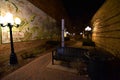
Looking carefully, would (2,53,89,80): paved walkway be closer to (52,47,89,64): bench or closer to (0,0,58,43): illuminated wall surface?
(52,47,89,64): bench

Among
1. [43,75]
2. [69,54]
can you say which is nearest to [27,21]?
[69,54]

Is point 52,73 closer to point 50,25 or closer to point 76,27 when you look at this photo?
point 50,25

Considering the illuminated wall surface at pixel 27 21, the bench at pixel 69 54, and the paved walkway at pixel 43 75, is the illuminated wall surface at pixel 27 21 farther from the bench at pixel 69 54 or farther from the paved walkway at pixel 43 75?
the bench at pixel 69 54

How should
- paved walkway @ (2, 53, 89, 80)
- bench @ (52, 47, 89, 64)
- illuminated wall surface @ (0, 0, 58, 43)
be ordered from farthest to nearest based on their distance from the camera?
1. illuminated wall surface @ (0, 0, 58, 43)
2. bench @ (52, 47, 89, 64)
3. paved walkway @ (2, 53, 89, 80)

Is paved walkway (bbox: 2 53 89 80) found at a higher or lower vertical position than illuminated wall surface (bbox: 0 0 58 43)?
lower

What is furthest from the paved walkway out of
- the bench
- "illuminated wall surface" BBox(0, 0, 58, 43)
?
"illuminated wall surface" BBox(0, 0, 58, 43)

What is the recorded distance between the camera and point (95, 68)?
3930 mm

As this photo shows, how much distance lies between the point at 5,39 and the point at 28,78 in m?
3.27

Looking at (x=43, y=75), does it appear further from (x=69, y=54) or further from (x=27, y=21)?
(x=27, y=21)

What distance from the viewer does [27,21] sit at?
8.89 metres

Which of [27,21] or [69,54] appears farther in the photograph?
[27,21]

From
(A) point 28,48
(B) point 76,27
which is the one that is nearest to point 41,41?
(A) point 28,48

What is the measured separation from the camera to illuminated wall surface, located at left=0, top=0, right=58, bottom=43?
7.39 meters

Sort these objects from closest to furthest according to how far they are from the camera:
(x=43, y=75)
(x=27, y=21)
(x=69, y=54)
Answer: (x=43, y=75)
(x=69, y=54)
(x=27, y=21)
